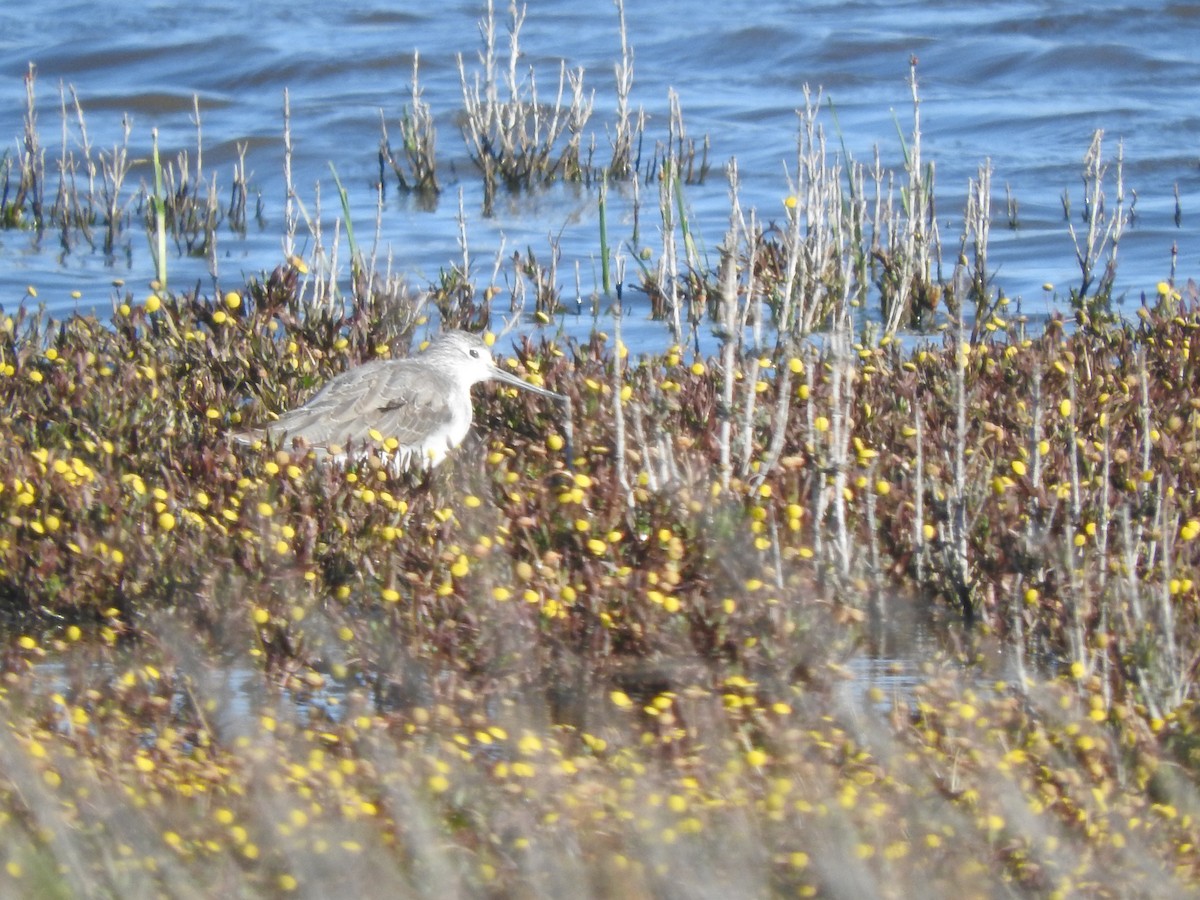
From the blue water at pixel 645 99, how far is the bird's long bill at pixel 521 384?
11.7 feet

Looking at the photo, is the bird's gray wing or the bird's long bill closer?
the bird's gray wing

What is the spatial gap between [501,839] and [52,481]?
Result: 2.97 meters

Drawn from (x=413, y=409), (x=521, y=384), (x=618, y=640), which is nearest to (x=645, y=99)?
(x=521, y=384)

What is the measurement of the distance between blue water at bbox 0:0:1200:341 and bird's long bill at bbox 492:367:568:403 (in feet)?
11.7

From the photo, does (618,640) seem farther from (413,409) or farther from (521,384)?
(521,384)

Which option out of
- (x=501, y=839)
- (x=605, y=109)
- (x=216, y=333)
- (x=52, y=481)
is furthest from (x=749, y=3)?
(x=501, y=839)

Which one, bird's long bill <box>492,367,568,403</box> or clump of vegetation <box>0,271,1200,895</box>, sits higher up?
bird's long bill <box>492,367,568,403</box>

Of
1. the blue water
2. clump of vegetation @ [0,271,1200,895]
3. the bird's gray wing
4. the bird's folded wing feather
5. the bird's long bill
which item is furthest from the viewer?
the blue water

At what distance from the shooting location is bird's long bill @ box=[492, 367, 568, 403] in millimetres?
7410

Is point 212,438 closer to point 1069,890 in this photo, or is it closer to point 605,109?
point 1069,890

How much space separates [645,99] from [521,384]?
1413 cm

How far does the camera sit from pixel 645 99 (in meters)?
21.1

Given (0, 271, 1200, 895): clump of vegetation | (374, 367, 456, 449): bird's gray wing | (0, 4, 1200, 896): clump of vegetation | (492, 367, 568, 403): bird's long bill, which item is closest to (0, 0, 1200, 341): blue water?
(492, 367, 568, 403): bird's long bill

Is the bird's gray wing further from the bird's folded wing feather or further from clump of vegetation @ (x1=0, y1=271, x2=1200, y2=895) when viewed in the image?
clump of vegetation @ (x1=0, y1=271, x2=1200, y2=895)
